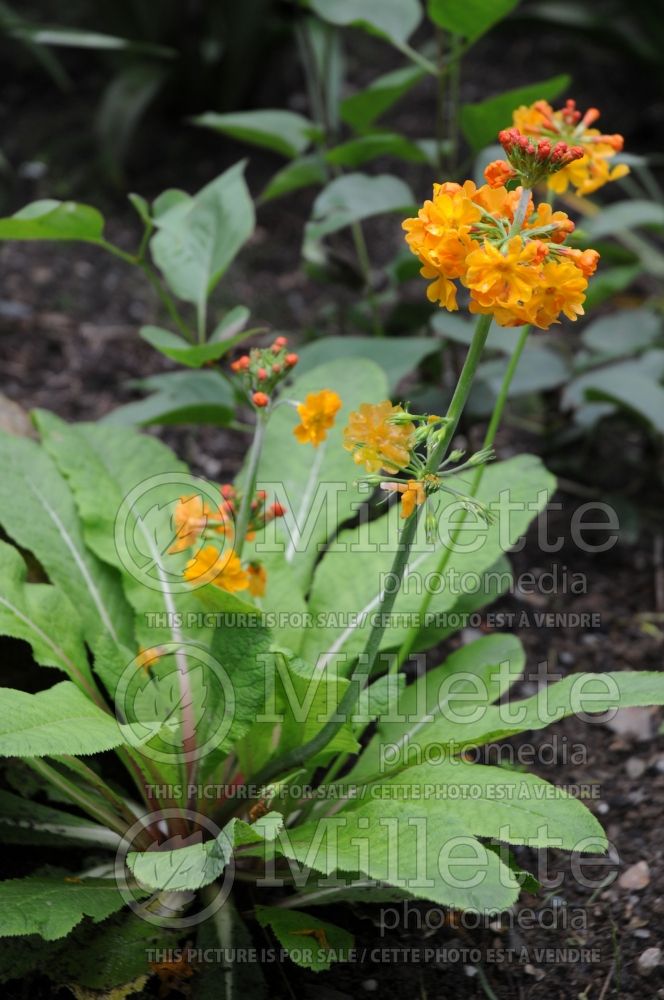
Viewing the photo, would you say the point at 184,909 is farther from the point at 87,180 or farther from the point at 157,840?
the point at 87,180

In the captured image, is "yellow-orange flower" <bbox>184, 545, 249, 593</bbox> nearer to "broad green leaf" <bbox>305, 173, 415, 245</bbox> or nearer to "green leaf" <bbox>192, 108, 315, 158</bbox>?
"broad green leaf" <bbox>305, 173, 415, 245</bbox>

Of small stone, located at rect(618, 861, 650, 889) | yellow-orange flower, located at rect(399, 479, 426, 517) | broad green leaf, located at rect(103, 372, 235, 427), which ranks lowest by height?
small stone, located at rect(618, 861, 650, 889)

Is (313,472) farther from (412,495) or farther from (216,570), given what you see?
(412,495)

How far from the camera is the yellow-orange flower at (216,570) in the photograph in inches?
64.9

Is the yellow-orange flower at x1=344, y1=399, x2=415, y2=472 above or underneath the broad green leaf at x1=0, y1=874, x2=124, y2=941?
above

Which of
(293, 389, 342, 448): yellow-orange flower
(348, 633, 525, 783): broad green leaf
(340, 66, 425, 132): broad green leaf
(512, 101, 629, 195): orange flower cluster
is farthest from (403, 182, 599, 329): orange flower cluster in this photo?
(340, 66, 425, 132): broad green leaf

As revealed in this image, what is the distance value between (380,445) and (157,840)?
2.79 ft

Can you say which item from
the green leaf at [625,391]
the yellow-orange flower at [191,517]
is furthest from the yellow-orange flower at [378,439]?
the green leaf at [625,391]

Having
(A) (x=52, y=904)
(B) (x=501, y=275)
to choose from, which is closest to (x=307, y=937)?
(A) (x=52, y=904)

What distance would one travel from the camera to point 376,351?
245cm

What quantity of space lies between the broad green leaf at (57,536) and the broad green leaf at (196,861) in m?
0.58

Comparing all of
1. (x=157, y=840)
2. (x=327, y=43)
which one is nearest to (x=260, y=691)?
(x=157, y=840)

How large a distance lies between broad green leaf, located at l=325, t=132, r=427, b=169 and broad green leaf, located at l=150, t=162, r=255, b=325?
30cm

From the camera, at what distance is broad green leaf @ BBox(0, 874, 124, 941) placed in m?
1.48
